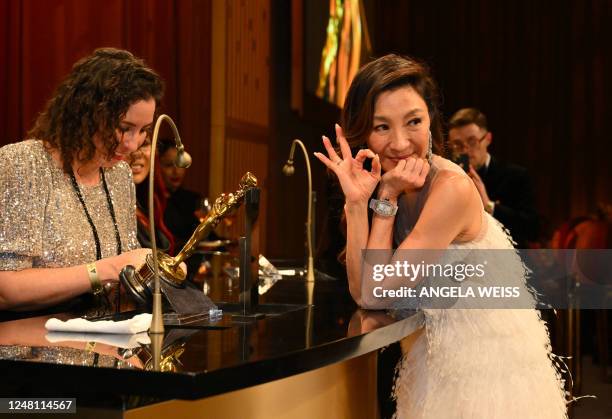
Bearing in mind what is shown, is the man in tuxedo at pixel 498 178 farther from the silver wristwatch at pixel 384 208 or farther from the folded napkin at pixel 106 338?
the folded napkin at pixel 106 338

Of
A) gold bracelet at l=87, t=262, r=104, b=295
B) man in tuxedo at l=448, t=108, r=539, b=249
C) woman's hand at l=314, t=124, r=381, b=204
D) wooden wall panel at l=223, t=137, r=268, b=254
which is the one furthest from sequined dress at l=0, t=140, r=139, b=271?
wooden wall panel at l=223, t=137, r=268, b=254

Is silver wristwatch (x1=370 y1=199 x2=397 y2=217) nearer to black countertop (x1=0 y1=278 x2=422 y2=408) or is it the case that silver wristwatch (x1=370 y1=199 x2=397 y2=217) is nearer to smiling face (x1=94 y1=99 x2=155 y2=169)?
black countertop (x1=0 y1=278 x2=422 y2=408)

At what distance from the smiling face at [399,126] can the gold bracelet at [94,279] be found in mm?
920

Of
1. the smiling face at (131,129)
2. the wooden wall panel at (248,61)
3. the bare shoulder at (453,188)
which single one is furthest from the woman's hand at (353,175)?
the wooden wall panel at (248,61)

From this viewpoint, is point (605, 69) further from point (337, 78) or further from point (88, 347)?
point (88, 347)

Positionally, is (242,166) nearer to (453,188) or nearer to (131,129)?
(131,129)

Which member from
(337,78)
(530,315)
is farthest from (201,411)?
(337,78)

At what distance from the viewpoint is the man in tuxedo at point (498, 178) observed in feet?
19.7

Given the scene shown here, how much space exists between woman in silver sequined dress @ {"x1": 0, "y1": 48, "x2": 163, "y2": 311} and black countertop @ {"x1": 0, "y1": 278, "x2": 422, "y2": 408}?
31 centimetres

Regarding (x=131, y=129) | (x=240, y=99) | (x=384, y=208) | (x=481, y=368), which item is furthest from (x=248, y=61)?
(x=481, y=368)

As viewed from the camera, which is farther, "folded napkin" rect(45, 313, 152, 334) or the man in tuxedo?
the man in tuxedo

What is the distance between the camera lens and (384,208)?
97.7 inches

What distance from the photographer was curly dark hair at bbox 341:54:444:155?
257cm

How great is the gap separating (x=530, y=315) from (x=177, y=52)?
446cm
